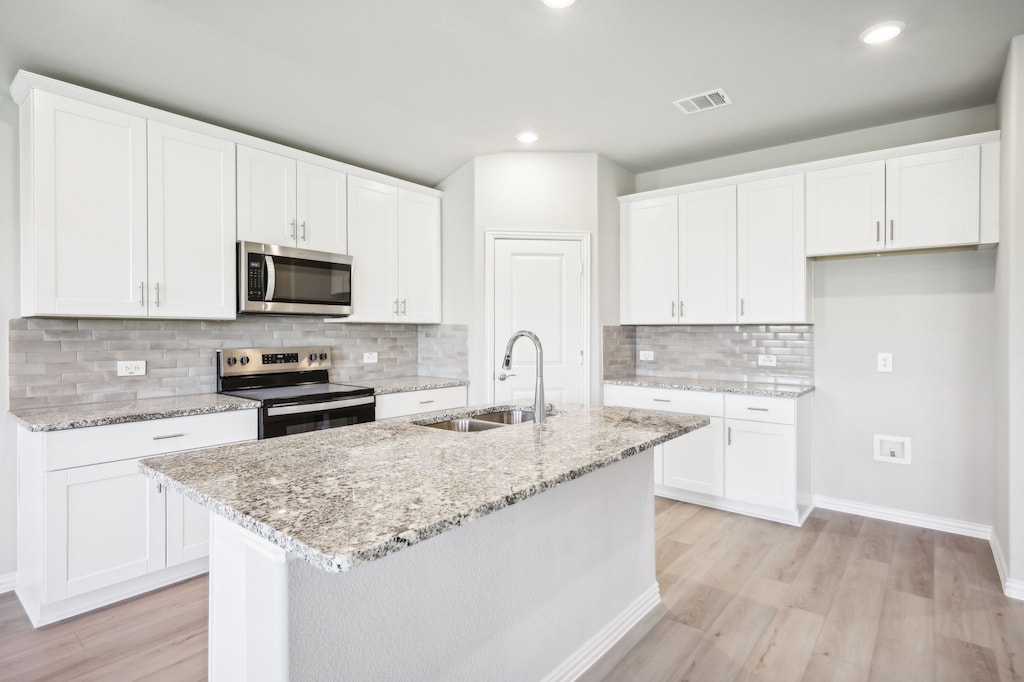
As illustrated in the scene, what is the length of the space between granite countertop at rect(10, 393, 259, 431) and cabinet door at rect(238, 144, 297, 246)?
0.96 metres

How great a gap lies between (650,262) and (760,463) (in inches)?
64.7

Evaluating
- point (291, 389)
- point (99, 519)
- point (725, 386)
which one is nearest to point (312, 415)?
point (291, 389)

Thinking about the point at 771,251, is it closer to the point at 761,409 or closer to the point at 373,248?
the point at 761,409

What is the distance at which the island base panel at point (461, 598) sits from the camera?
1148 millimetres

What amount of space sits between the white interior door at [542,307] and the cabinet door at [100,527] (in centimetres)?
225

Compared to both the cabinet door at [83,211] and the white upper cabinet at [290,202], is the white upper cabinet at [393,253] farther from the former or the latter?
the cabinet door at [83,211]

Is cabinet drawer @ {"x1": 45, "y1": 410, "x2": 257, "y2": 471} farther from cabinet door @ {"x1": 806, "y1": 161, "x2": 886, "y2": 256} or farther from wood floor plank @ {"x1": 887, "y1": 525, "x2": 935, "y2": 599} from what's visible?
cabinet door @ {"x1": 806, "y1": 161, "x2": 886, "y2": 256}

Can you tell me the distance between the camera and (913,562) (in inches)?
112

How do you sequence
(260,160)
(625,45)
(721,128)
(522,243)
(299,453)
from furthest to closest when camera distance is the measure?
(522,243)
(721,128)
(260,160)
(625,45)
(299,453)

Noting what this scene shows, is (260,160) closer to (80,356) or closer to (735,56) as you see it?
(80,356)

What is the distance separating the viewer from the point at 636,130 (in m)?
3.58

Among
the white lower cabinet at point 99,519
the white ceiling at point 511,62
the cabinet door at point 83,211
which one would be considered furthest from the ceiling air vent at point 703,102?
the white lower cabinet at point 99,519

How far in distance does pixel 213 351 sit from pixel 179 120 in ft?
4.25

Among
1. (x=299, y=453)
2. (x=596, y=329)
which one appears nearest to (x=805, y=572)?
(x=596, y=329)
